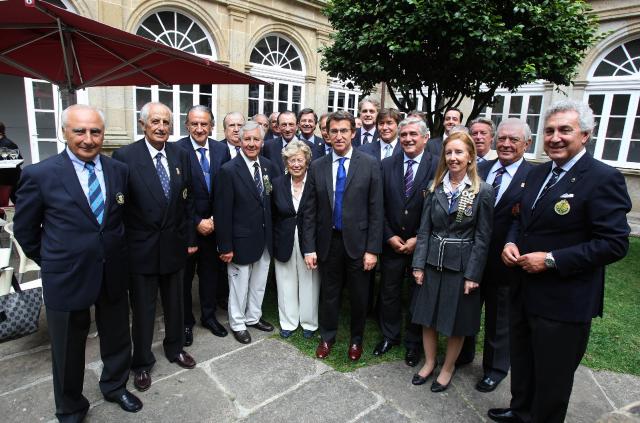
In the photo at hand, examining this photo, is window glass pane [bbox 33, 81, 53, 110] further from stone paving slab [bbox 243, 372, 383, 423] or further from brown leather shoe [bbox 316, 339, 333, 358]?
stone paving slab [bbox 243, 372, 383, 423]

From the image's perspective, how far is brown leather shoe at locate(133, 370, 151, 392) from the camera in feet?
9.73

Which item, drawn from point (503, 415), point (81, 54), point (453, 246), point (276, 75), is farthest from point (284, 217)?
point (276, 75)

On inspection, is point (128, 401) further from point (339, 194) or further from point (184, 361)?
point (339, 194)

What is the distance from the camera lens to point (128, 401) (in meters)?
2.76

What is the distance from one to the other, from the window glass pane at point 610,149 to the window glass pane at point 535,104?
206 centimetres

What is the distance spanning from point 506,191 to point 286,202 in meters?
1.89

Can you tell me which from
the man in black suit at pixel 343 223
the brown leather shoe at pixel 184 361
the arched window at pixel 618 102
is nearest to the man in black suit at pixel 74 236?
the brown leather shoe at pixel 184 361

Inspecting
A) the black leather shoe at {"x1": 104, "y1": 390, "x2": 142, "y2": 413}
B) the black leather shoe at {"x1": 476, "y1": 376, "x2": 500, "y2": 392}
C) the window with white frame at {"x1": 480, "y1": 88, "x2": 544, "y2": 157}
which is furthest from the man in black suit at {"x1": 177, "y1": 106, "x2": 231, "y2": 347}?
the window with white frame at {"x1": 480, "y1": 88, "x2": 544, "y2": 157}

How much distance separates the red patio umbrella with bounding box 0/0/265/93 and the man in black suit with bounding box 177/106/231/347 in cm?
64

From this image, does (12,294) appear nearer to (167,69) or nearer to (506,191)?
(167,69)

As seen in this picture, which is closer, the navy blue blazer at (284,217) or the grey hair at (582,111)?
the grey hair at (582,111)

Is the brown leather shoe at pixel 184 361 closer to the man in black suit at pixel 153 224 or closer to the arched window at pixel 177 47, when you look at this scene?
the man in black suit at pixel 153 224

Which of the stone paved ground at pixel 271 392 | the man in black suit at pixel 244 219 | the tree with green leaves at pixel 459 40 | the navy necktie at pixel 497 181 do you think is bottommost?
the stone paved ground at pixel 271 392

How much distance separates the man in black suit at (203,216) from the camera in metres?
3.71
